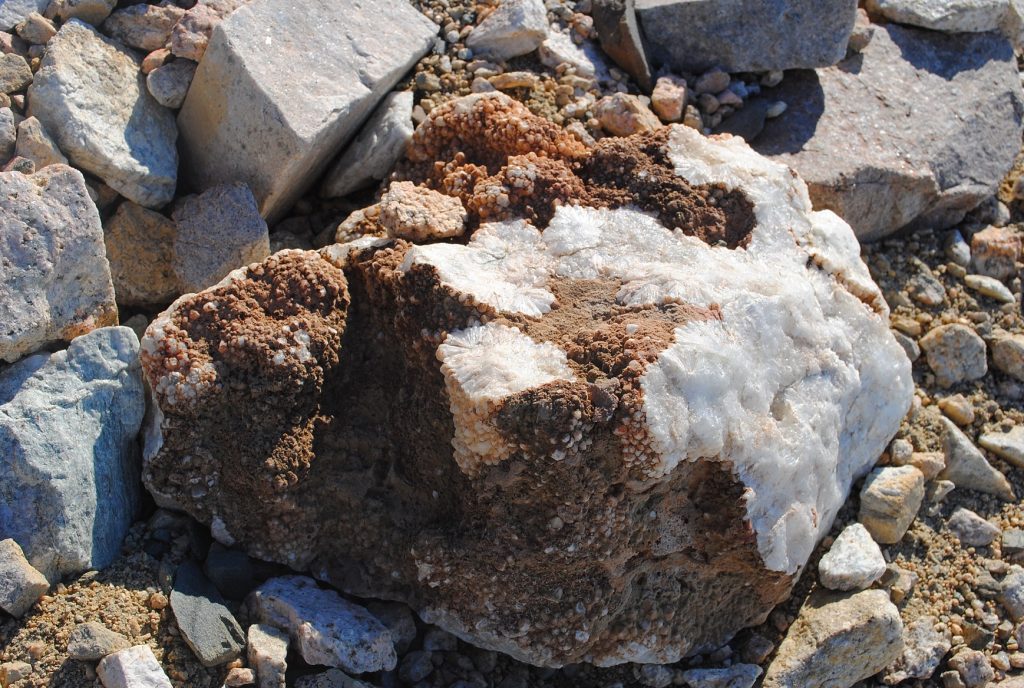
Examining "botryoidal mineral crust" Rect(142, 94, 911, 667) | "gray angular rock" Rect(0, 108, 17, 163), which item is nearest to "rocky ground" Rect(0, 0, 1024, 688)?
"gray angular rock" Rect(0, 108, 17, 163)

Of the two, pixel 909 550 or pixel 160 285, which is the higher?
pixel 160 285

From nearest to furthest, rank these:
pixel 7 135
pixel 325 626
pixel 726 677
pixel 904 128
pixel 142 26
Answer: pixel 325 626 < pixel 726 677 < pixel 7 135 < pixel 142 26 < pixel 904 128

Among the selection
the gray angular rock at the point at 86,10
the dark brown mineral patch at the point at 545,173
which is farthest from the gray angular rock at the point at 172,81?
the dark brown mineral patch at the point at 545,173

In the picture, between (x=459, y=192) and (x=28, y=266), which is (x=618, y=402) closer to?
(x=459, y=192)

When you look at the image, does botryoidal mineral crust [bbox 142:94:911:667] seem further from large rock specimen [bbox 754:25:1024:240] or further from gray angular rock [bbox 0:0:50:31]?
gray angular rock [bbox 0:0:50:31]

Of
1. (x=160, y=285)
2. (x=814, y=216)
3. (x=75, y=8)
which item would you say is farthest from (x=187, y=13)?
(x=814, y=216)

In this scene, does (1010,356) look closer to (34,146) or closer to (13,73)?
(34,146)

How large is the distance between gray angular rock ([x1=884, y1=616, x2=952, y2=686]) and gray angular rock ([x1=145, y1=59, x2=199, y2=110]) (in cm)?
317

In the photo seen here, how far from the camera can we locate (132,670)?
9.36ft

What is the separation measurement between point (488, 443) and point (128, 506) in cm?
121

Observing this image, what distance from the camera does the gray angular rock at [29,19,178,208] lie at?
352cm

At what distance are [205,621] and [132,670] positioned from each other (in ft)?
0.83

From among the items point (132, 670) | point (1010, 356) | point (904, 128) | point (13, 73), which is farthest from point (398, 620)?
point (904, 128)

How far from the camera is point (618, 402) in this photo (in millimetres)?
2881
